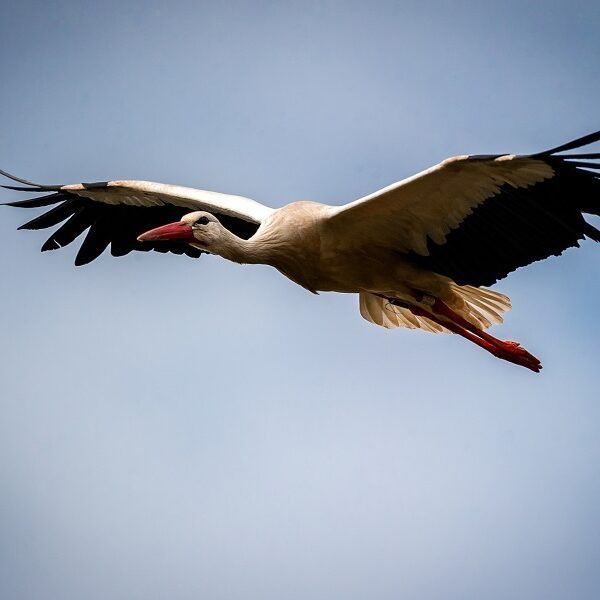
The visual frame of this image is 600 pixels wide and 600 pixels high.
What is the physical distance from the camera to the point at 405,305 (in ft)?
20.5

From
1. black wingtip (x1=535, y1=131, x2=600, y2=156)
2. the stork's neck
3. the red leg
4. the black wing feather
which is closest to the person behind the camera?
black wingtip (x1=535, y1=131, x2=600, y2=156)

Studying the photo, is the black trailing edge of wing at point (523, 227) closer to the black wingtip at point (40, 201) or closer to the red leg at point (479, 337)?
the red leg at point (479, 337)

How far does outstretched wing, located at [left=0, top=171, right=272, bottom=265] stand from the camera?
22.0ft

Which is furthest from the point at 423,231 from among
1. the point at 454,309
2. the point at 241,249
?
the point at 241,249

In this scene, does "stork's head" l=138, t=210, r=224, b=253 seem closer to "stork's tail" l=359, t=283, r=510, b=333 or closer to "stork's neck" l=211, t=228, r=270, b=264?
"stork's neck" l=211, t=228, r=270, b=264

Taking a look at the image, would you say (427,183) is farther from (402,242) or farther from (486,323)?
(486,323)

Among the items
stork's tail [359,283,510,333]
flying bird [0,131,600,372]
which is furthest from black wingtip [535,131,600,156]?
stork's tail [359,283,510,333]

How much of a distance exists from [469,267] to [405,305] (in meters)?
0.63

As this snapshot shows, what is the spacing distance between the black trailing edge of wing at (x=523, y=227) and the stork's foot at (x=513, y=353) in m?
0.58

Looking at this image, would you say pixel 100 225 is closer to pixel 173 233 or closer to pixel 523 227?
pixel 173 233

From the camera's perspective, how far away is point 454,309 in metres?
6.27

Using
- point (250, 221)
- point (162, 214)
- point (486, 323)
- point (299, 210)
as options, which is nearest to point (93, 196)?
point (162, 214)

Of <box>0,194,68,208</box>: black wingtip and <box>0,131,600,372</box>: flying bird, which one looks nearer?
<box>0,131,600,372</box>: flying bird

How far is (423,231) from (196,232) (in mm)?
1097
